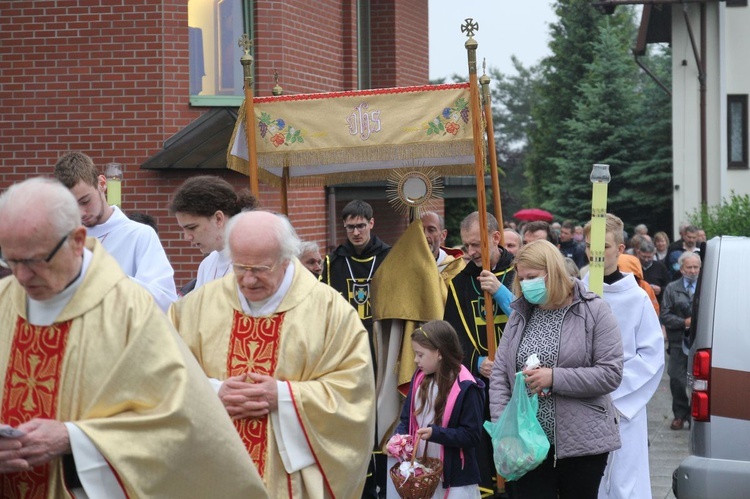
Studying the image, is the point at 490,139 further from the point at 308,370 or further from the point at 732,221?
the point at 732,221

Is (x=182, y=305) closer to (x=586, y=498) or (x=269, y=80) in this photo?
(x=586, y=498)

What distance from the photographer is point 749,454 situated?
6316 mm

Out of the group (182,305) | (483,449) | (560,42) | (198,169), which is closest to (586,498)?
(483,449)

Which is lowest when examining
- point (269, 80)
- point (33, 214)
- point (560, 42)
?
point (33, 214)

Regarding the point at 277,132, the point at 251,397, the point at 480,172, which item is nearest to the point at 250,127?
the point at 277,132

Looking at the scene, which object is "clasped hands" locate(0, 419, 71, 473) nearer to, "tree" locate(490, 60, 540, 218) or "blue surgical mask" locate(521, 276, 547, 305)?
"blue surgical mask" locate(521, 276, 547, 305)

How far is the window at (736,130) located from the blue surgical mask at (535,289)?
937 inches

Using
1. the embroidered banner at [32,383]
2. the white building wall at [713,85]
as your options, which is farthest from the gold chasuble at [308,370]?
the white building wall at [713,85]

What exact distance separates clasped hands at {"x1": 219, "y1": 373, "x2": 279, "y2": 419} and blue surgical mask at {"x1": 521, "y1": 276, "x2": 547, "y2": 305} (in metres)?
1.80

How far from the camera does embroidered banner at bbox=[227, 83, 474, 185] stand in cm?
736

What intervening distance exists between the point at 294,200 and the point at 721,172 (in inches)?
722

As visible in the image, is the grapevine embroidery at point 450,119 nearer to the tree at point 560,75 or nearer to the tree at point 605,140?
the tree at point 605,140

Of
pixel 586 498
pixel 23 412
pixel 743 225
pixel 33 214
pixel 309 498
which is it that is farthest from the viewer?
pixel 743 225

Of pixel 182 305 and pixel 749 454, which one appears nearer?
pixel 182 305
